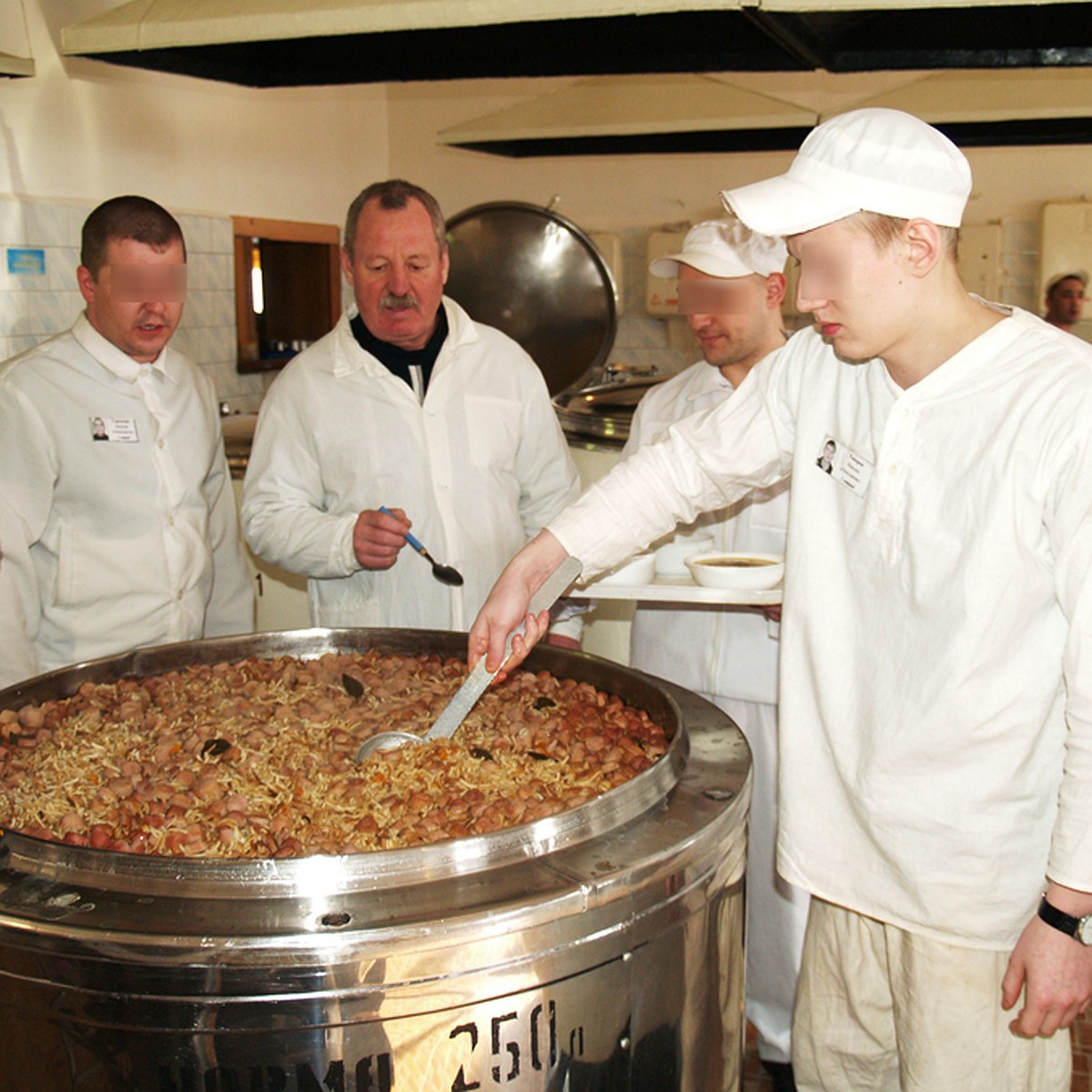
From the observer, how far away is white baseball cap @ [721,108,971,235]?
61.9 inches

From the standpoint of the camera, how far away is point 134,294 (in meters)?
2.85

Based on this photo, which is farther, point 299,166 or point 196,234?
point 299,166

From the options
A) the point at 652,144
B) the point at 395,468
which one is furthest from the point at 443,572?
the point at 652,144

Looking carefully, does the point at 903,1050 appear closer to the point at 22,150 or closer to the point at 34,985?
the point at 34,985

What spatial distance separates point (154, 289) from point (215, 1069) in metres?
1.98

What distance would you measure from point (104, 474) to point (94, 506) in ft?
0.26

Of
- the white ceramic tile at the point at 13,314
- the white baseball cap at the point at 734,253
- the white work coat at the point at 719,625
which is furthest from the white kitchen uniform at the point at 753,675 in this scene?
the white ceramic tile at the point at 13,314

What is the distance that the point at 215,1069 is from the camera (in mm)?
1409

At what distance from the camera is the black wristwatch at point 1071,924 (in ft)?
5.16

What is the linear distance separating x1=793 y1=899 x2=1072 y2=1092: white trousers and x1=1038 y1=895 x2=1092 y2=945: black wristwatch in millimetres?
171

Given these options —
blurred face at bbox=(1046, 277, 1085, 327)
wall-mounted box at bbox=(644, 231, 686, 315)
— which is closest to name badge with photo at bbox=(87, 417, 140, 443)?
wall-mounted box at bbox=(644, 231, 686, 315)

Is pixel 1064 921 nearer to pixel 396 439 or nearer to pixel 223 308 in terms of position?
pixel 396 439

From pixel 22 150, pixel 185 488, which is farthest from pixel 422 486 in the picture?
pixel 22 150

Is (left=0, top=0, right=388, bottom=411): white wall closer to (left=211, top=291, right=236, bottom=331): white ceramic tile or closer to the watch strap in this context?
(left=211, top=291, right=236, bottom=331): white ceramic tile
